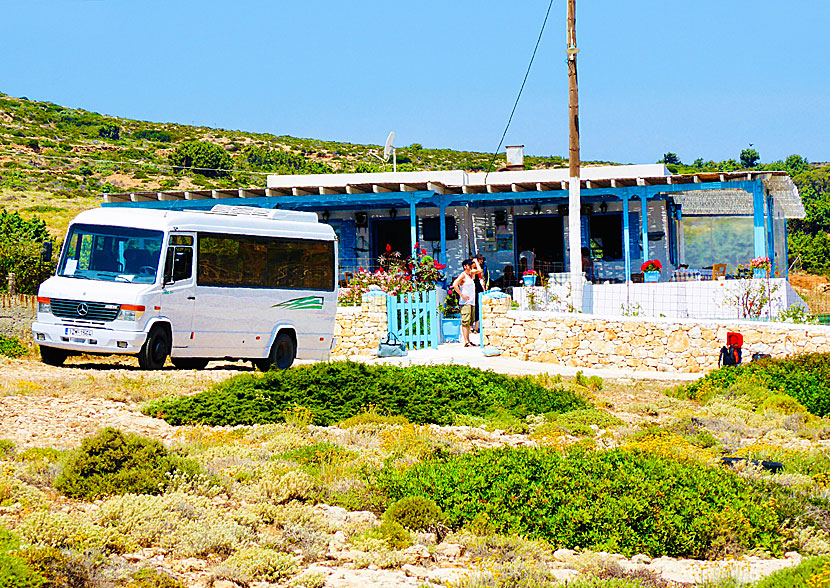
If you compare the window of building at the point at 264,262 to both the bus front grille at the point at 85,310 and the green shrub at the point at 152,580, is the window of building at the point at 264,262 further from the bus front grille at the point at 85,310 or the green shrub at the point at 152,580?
the green shrub at the point at 152,580

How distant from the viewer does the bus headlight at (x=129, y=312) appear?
47.0 feet

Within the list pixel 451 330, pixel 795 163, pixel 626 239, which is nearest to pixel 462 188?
pixel 626 239

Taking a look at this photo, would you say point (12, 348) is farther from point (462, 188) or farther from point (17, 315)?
point (462, 188)

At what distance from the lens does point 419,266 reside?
71.0 feet

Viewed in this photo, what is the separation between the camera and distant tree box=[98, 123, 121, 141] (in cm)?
7381

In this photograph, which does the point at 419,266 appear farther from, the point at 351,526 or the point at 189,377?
the point at 351,526

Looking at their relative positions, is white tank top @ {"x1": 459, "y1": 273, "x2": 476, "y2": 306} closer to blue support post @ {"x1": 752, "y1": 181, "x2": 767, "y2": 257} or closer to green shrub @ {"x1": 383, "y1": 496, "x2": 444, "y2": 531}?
blue support post @ {"x1": 752, "y1": 181, "x2": 767, "y2": 257}

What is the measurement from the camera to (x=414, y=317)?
65.7 feet

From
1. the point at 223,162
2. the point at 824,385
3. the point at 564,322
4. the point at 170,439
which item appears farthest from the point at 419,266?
the point at 223,162

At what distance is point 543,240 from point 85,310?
1415cm

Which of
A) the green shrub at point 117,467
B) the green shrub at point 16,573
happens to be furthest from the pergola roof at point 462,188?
the green shrub at point 16,573

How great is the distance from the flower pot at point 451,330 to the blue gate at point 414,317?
89 cm

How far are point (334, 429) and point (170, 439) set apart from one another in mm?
1814

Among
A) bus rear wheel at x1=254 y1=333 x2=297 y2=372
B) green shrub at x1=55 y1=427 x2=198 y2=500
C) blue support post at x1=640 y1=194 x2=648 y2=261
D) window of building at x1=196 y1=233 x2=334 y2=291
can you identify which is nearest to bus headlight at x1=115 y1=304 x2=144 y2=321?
window of building at x1=196 y1=233 x2=334 y2=291
